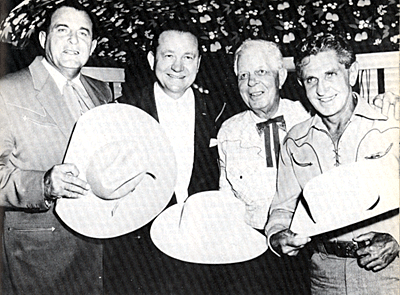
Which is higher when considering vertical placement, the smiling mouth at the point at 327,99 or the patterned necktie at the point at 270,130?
the smiling mouth at the point at 327,99

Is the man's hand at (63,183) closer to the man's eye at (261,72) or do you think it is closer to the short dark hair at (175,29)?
the short dark hair at (175,29)

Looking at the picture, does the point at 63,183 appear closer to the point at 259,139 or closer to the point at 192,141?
the point at 192,141

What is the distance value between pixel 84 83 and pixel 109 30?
241 mm

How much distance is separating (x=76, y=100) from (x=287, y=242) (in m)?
1.02

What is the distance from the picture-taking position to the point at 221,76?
2.14 m

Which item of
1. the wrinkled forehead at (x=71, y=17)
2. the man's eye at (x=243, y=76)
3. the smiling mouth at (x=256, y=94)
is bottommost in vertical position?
the smiling mouth at (x=256, y=94)

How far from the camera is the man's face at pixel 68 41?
2.14m

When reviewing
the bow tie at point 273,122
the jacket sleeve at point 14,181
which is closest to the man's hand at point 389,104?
the bow tie at point 273,122

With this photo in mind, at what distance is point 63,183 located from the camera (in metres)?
2.12

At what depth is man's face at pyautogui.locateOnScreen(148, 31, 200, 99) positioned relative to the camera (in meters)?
2.15

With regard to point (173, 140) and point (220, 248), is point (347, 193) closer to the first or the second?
point (220, 248)

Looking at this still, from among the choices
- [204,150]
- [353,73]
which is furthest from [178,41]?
[353,73]

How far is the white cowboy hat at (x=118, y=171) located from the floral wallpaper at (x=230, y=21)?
28 cm

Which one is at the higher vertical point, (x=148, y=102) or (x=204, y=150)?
(x=148, y=102)
